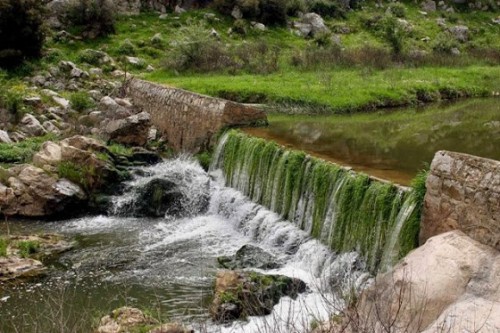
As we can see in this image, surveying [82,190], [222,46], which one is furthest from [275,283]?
[222,46]

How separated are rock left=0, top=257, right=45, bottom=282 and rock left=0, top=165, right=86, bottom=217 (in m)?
3.51

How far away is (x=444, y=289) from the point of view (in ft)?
21.7

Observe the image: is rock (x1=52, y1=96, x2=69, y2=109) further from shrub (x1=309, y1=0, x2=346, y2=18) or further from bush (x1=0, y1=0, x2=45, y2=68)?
shrub (x1=309, y1=0, x2=346, y2=18)

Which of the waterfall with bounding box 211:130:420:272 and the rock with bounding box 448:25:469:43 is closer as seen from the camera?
the waterfall with bounding box 211:130:420:272

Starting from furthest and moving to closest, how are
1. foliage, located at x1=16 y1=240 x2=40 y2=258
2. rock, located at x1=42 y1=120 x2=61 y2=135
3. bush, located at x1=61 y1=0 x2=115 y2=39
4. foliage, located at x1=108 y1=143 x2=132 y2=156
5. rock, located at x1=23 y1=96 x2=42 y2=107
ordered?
bush, located at x1=61 y1=0 x2=115 y2=39
rock, located at x1=23 y1=96 x2=42 y2=107
rock, located at x1=42 y1=120 x2=61 y2=135
foliage, located at x1=108 y1=143 x2=132 y2=156
foliage, located at x1=16 y1=240 x2=40 y2=258

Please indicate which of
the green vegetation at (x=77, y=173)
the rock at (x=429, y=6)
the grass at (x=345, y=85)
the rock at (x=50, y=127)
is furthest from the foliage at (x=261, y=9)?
the green vegetation at (x=77, y=173)

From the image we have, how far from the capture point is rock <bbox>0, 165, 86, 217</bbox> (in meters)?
15.1

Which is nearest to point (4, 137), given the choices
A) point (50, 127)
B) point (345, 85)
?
point (50, 127)

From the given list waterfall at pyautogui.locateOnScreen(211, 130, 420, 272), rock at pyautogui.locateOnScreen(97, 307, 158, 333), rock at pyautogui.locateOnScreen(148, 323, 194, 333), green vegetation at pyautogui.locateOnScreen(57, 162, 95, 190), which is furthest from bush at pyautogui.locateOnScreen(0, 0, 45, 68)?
rock at pyautogui.locateOnScreen(148, 323, 194, 333)

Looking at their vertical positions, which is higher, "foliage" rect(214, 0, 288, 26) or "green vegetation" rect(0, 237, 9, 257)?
"foliage" rect(214, 0, 288, 26)

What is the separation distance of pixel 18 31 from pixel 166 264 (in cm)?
1984

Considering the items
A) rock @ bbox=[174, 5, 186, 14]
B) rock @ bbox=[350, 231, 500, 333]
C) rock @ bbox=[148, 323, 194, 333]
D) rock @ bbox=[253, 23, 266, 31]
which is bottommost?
rock @ bbox=[148, 323, 194, 333]

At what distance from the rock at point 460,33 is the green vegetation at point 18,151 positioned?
33417mm

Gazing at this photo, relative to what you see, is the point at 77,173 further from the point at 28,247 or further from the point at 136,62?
the point at 136,62
